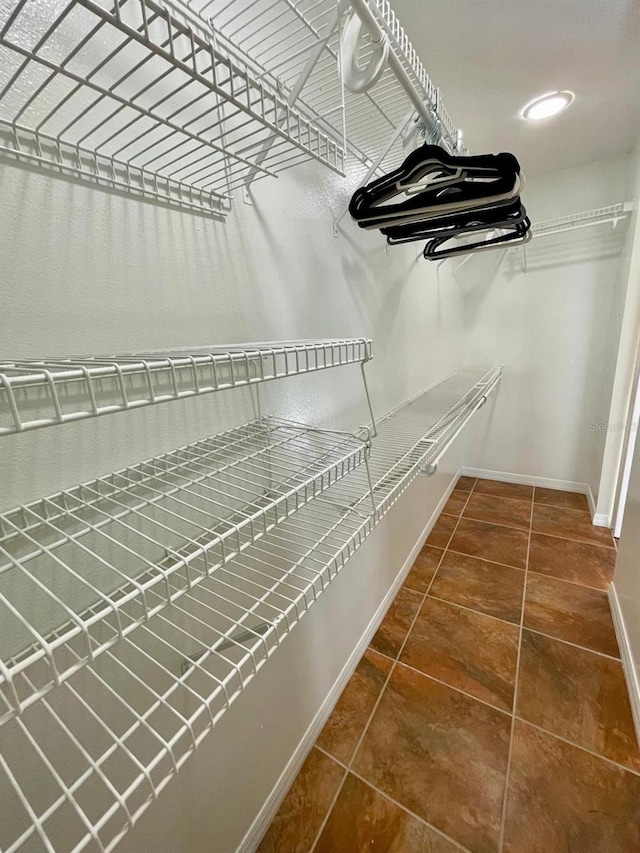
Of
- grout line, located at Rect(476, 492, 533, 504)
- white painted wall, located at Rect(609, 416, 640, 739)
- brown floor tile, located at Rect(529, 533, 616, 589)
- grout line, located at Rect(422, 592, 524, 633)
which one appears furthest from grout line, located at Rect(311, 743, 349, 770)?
grout line, located at Rect(476, 492, 533, 504)

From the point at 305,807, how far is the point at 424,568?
116cm

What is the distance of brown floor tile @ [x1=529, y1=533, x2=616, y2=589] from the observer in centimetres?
183

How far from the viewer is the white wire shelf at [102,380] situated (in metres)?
0.30

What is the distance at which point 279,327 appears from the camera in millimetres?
906

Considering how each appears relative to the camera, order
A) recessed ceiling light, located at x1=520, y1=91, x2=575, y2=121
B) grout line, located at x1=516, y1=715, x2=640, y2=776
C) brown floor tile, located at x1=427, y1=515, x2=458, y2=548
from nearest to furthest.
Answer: grout line, located at x1=516, y1=715, x2=640, y2=776 < recessed ceiling light, located at x1=520, y1=91, x2=575, y2=121 < brown floor tile, located at x1=427, y1=515, x2=458, y2=548

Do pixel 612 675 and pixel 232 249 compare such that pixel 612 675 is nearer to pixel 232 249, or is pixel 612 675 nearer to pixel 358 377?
pixel 358 377

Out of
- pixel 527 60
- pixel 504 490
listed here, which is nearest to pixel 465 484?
pixel 504 490

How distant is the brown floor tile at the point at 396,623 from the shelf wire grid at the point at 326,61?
1.69 m

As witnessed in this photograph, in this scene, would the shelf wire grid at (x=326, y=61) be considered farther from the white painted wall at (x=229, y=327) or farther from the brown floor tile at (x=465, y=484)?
the brown floor tile at (x=465, y=484)

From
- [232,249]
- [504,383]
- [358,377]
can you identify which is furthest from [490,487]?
[232,249]

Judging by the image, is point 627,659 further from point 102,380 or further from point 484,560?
point 102,380

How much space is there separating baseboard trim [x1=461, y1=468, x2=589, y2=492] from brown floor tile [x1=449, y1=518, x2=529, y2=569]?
0.72 meters

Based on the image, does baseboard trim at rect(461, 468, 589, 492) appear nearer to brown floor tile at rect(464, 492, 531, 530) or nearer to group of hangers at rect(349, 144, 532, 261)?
brown floor tile at rect(464, 492, 531, 530)

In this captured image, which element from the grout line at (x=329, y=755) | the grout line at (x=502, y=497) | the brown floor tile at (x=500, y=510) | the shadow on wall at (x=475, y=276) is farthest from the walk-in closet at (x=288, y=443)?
the shadow on wall at (x=475, y=276)
